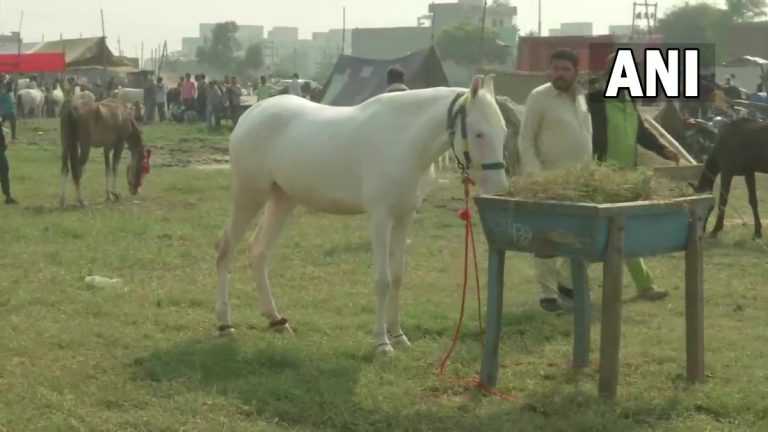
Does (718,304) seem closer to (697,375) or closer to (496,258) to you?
(697,375)

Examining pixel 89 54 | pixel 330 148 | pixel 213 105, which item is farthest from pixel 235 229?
pixel 89 54

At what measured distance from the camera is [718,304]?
9.31 m

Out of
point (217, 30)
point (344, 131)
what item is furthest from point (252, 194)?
point (217, 30)

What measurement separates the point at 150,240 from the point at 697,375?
7302mm

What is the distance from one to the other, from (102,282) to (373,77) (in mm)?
18785

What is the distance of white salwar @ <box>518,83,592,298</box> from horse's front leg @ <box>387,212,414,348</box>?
1095 millimetres

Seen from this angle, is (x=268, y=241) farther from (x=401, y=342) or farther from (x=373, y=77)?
(x=373, y=77)

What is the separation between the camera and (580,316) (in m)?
7.12

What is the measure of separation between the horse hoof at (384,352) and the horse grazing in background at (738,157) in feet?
22.9

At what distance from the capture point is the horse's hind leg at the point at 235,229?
26.7 ft

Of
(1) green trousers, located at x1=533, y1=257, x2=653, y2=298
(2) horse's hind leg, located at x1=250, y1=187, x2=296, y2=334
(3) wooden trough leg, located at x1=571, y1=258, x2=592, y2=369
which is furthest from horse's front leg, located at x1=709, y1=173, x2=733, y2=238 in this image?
(2) horse's hind leg, located at x1=250, y1=187, x2=296, y2=334

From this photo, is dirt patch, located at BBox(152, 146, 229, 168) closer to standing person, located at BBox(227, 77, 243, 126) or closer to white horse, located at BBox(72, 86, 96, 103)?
white horse, located at BBox(72, 86, 96, 103)

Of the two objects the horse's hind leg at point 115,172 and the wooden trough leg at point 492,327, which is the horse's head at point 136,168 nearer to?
the horse's hind leg at point 115,172

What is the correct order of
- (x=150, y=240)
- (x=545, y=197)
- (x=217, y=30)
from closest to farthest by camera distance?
(x=545, y=197), (x=150, y=240), (x=217, y=30)
